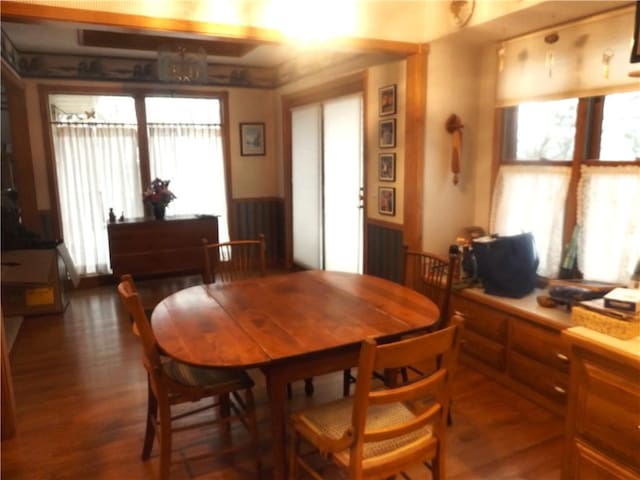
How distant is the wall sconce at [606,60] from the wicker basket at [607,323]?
1.77 m

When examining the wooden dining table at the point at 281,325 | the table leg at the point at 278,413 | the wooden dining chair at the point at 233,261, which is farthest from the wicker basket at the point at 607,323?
the wooden dining chair at the point at 233,261

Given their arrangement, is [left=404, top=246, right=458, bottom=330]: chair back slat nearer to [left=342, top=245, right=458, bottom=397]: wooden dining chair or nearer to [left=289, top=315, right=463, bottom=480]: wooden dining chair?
[left=342, top=245, right=458, bottom=397]: wooden dining chair

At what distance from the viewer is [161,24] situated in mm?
2588

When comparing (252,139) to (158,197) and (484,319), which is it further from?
(484,319)

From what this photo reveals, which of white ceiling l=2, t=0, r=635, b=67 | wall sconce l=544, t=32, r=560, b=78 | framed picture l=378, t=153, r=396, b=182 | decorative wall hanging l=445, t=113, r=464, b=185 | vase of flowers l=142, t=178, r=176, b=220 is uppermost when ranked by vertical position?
white ceiling l=2, t=0, r=635, b=67

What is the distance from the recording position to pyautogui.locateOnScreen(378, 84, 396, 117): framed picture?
3708 millimetres

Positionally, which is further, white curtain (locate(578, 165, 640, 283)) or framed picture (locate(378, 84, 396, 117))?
framed picture (locate(378, 84, 396, 117))

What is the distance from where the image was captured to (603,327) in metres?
1.63

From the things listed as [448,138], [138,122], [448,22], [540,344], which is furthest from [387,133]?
[138,122]

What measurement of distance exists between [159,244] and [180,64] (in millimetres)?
2211

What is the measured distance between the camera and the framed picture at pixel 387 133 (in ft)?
12.3

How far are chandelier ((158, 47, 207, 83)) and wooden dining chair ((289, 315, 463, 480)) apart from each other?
2.54 meters

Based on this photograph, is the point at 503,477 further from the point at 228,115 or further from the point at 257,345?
the point at 228,115

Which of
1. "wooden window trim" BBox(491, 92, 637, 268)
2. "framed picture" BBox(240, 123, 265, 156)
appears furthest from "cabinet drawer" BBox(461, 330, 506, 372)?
"framed picture" BBox(240, 123, 265, 156)
